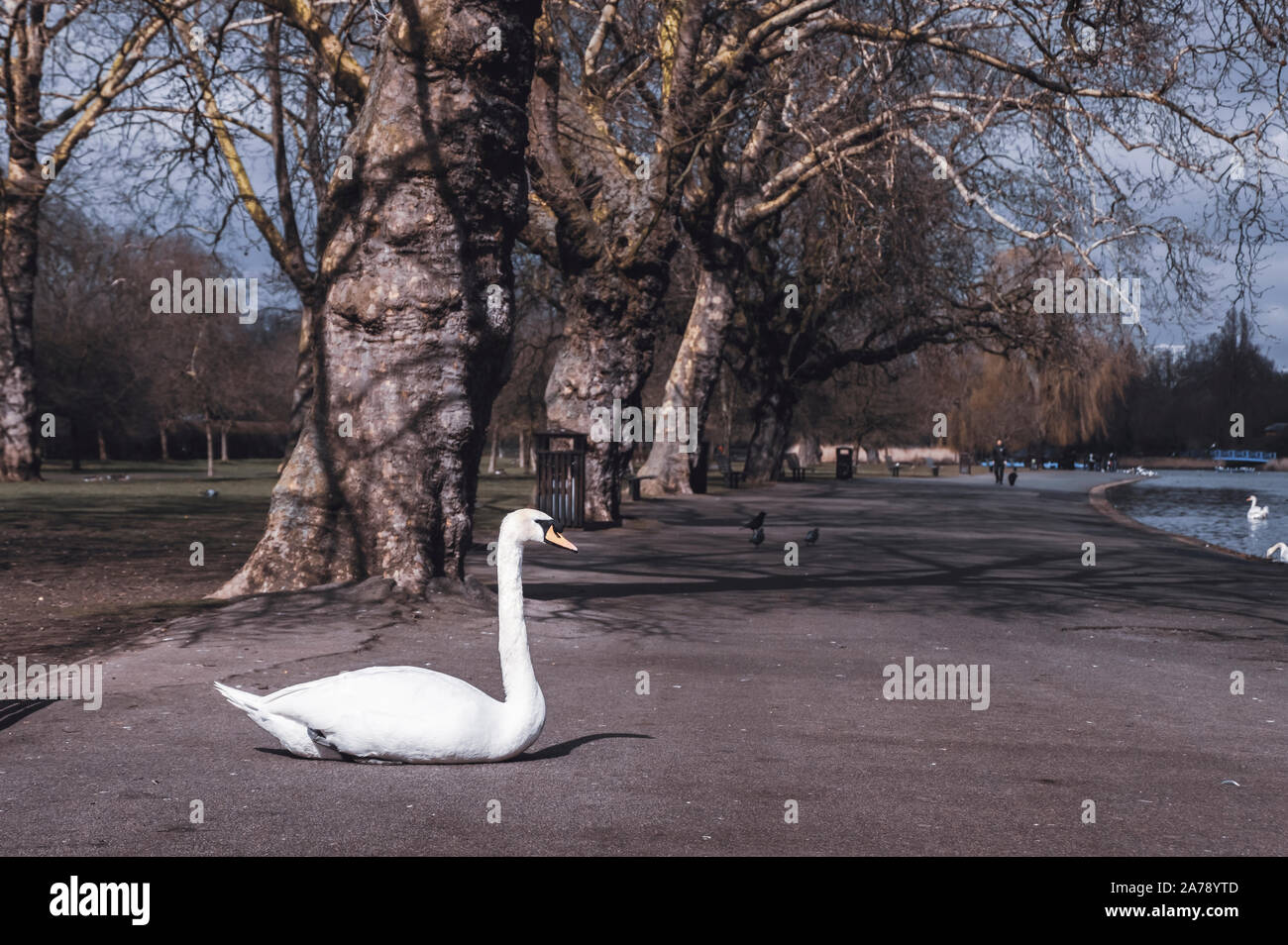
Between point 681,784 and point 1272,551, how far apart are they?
16.8 meters

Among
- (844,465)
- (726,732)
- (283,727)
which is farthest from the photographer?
(844,465)

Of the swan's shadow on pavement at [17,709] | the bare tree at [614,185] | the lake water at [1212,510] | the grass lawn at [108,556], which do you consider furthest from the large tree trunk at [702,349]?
the swan's shadow on pavement at [17,709]

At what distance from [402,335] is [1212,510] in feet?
101

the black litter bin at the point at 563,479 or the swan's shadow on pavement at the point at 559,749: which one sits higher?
the black litter bin at the point at 563,479

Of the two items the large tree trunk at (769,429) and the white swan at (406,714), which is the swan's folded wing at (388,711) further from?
the large tree trunk at (769,429)

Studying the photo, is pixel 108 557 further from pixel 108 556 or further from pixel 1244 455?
pixel 1244 455

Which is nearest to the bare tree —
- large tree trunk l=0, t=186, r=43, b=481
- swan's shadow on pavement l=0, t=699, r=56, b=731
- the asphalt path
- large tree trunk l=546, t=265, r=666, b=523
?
large tree trunk l=546, t=265, r=666, b=523

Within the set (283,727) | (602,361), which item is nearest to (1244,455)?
(602,361)

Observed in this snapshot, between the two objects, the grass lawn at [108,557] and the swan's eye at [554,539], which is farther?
the grass lawn at [108,557]

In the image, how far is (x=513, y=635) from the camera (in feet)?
19.1

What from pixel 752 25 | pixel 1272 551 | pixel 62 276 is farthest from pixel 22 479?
pixel 1272 551

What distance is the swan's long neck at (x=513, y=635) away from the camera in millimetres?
5695

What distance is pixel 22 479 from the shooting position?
110 feet

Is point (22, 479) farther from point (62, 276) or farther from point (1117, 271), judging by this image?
point (1117, 271)
